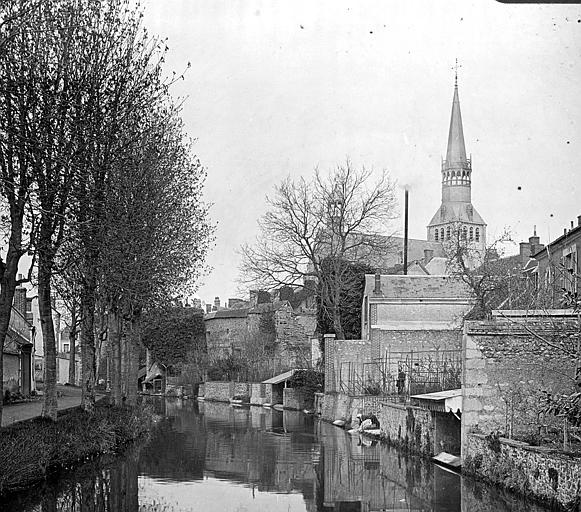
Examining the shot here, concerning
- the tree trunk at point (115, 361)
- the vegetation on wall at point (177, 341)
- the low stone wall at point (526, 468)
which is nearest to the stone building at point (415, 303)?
the tree trunk at point (115, 361)

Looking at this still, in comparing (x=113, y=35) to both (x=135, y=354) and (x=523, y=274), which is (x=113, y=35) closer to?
Answer: (x=135, y=354)

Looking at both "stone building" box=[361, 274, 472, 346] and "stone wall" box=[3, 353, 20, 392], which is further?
"stone building" box=[361, 274, 472, 346]

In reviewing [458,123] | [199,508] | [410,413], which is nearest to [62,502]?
[199,508]

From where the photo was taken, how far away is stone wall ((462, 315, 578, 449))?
15969 mm

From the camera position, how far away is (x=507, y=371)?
53.7 feet

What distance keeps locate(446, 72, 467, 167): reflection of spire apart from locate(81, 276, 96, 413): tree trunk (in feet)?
216

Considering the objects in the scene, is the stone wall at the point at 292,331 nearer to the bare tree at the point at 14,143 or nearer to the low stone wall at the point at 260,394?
the low stone wall at the point at 260,394

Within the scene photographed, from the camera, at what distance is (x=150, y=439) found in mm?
26734

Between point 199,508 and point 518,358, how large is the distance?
6.97 m

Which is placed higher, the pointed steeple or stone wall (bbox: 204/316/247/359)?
the pointed steeple

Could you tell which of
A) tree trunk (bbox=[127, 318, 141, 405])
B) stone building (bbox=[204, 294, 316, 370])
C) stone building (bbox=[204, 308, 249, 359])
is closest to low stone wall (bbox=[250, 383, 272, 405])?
stone building (bbox=[204, 294, 316, 370])

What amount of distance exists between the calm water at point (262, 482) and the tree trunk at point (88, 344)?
1985 mm

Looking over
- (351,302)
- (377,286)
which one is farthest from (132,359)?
(351,302)

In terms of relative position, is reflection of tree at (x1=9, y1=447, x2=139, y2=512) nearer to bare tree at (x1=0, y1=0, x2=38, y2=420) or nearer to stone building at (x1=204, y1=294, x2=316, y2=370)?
bare tree at (x1=0, y1=0, x2=38, y2=420)
